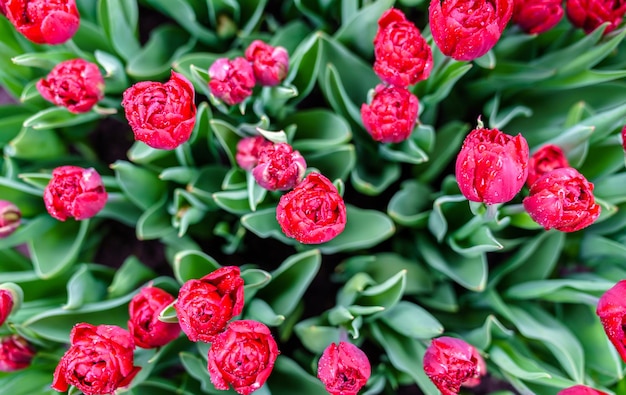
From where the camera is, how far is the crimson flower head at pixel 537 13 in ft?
3.00

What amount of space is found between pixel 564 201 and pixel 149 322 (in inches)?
21.5

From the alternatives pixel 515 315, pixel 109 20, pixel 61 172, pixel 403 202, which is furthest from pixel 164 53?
pixel 515 315

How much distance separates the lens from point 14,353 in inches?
35.9

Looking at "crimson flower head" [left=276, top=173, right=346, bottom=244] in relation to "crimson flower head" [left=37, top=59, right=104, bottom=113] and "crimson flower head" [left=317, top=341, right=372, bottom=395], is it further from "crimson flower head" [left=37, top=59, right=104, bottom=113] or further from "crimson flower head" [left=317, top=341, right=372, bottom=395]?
"crimson flower head" [left=37, top=59, right=104, bottom=113]

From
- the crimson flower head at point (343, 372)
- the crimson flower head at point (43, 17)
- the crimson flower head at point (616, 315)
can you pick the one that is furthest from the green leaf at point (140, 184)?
the crimson flower head at point (616, 315)

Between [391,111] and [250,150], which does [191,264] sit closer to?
[250,150]

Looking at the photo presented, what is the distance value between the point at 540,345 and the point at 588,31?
546 millimetres

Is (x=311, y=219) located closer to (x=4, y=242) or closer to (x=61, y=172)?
(x=61, y=172)

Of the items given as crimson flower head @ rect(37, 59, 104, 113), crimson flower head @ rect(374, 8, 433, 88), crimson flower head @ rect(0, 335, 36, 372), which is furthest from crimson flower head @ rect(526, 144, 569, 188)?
crimson flower head @ rect(0, 335, 36, 372)

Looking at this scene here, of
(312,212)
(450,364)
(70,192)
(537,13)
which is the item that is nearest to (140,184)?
(70,192)

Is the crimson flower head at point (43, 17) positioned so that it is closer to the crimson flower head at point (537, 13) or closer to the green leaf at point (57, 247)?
the green leaf at point (57, 247)

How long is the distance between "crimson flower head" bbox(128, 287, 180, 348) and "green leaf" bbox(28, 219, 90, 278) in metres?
0.26

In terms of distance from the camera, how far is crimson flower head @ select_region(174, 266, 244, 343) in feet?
2.33

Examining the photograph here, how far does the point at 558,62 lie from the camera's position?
1069 mm
